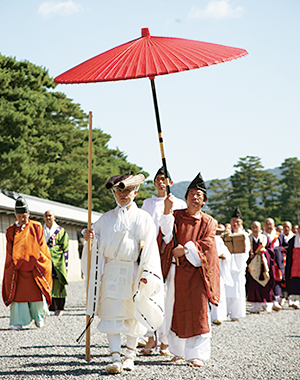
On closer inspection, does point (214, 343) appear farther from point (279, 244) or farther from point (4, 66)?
point (4, 66)

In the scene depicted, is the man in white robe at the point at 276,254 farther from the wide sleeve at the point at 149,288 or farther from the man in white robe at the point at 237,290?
the wide sleeve at the point at 149,288

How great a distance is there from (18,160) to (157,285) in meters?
18.7

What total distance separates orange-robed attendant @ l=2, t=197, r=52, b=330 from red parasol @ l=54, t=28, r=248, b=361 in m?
3.95

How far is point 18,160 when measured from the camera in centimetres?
2317

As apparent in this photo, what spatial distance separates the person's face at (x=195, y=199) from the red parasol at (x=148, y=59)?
1.57 metres

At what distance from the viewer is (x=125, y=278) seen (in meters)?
5.46

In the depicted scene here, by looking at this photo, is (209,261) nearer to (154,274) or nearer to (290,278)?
(154,274)

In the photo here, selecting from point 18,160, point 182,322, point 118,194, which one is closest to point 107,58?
point 118,194

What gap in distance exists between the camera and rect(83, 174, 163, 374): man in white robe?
17.7ft

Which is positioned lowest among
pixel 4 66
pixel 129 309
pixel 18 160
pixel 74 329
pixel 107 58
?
pixel 74 329

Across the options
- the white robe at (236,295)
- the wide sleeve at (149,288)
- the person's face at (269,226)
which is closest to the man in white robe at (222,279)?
the white robe at (236,295)

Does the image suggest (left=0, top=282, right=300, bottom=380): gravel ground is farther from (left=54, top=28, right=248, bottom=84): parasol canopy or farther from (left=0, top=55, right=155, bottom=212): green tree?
(left=0, top=55, right=155, bottom=212): green tree


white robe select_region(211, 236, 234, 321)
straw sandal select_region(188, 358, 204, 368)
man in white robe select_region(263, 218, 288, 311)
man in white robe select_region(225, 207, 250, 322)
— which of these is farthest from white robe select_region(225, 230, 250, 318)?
straw sandal select_region(188, 358, 204, 368)

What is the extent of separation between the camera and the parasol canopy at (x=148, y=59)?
4.63 meters
